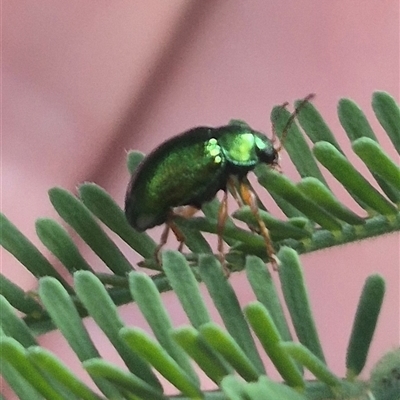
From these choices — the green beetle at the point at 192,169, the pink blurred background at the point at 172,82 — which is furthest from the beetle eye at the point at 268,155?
the pink blurred background at the point at 172,82

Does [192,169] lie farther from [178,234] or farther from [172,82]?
[172,82]

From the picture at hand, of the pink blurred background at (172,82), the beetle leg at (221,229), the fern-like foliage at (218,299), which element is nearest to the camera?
the fern-like foliage at (218,299)

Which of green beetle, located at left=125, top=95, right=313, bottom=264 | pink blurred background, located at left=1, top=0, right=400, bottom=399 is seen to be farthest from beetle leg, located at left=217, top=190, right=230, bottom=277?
pink blurred background, located at left=1, top=0, right=400, bottom=399

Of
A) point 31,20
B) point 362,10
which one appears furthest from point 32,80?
point 362,10

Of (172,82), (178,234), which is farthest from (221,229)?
(172,82)

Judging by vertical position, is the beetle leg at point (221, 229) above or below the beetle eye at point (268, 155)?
below

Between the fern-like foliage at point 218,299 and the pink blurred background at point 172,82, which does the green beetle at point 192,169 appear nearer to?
the fern-like foliage at point 218,299

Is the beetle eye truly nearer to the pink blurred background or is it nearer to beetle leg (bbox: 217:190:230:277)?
beetle leg (bbox: 217:190:230:277)
